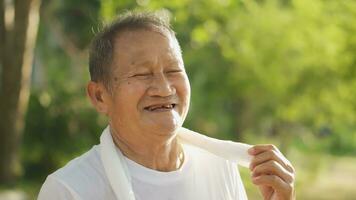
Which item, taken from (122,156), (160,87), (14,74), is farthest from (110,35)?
(14,74)

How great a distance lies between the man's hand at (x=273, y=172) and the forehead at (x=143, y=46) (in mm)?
364

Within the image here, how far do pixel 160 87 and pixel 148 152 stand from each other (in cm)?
A: 21

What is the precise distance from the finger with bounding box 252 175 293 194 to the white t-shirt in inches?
8.1

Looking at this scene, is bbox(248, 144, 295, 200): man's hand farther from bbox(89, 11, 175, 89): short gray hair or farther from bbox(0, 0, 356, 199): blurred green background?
bbox(0, 0, 356, 199): blurred green background

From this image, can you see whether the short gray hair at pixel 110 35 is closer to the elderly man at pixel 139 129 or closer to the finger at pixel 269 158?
the elderly man at pixel 139 129

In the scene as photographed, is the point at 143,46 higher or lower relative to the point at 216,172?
higher

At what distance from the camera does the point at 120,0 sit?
671 centimetres

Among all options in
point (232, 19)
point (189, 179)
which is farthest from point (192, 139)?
point (232, 19)

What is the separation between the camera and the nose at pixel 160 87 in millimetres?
1709

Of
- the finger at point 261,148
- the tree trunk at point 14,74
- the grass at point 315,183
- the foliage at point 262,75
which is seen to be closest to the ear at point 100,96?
the finger at point 261,148

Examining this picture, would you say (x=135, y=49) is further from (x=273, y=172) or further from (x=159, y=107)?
(x=273, y=172)

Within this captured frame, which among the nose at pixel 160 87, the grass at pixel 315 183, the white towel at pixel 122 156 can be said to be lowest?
the white towel at pixel 122 156

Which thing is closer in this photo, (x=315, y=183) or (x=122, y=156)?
(x=122, y=156)

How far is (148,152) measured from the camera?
5.94ft
